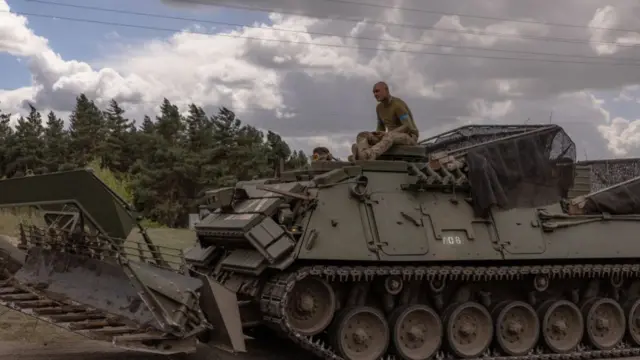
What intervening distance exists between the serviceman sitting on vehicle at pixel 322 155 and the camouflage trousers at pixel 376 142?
1.35 ft

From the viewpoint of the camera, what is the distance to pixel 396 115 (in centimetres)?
1230

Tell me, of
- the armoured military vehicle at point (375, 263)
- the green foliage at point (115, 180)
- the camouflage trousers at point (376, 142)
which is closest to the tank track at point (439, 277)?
the armoured military vehicle at point (375, 263)

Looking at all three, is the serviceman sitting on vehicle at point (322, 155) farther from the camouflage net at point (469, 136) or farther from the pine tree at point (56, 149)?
the pine tree at point (56, 149)

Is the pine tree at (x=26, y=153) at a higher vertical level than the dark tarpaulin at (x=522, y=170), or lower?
higher

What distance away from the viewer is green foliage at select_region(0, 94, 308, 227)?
4322 centimetres

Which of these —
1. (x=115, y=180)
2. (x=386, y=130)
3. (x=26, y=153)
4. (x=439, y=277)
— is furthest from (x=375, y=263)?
(x=26, y=153)

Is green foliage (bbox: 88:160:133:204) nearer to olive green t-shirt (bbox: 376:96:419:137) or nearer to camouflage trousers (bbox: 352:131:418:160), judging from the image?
olive green t-shirt (bbox: 376:96:419:137)

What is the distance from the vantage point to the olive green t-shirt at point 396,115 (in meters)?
12.2

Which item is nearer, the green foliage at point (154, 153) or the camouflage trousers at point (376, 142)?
the camouflage trousers at point (376, 142)

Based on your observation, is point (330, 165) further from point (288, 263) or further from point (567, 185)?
point (567, 185)

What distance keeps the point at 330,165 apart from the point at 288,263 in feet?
5.96

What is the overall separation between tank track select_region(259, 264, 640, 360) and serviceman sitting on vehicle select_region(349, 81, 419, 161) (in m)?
1.94

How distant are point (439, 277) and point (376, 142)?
7.51ft

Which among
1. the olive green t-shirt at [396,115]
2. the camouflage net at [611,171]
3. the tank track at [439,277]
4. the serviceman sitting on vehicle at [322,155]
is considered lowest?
the tank track at [439,277]
